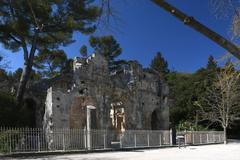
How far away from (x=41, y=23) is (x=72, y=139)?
28.9 ft

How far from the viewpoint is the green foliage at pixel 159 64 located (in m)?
68.0

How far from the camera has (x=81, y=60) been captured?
91.2 feet

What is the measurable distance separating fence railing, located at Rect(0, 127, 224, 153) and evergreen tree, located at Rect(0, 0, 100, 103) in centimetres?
683

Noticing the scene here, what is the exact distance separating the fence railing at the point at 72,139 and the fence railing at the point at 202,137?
427 mm

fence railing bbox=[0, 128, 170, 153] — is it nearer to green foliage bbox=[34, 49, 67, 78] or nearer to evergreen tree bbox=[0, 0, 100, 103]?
evergreen tree bbox=[0, 0, 100, 103]

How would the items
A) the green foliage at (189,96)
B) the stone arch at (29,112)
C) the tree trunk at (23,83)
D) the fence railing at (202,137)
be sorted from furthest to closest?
the green foliage at (189,96) < the fence railing at (202,137) < the tree trunk at (23,83) < the stone arch at (29,112)

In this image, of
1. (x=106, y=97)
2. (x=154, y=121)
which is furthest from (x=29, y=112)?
(x=154, y=121)

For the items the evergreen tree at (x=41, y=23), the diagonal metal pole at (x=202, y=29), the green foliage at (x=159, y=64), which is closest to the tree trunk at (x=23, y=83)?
the evergreen tree at (x=41, y=23)

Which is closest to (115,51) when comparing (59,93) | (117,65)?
(117,65)

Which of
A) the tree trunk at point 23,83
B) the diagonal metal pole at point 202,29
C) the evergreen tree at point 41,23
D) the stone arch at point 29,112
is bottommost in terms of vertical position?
the stone arch at point 29,112

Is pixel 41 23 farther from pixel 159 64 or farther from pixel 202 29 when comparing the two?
pixel 159 64

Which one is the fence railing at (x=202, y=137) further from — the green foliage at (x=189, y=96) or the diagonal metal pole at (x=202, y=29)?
the diagonal metal pole at (x=202, y=29)

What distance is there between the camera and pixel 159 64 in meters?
69.2

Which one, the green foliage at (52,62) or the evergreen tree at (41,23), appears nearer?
the evergreen tree at (41,23)
